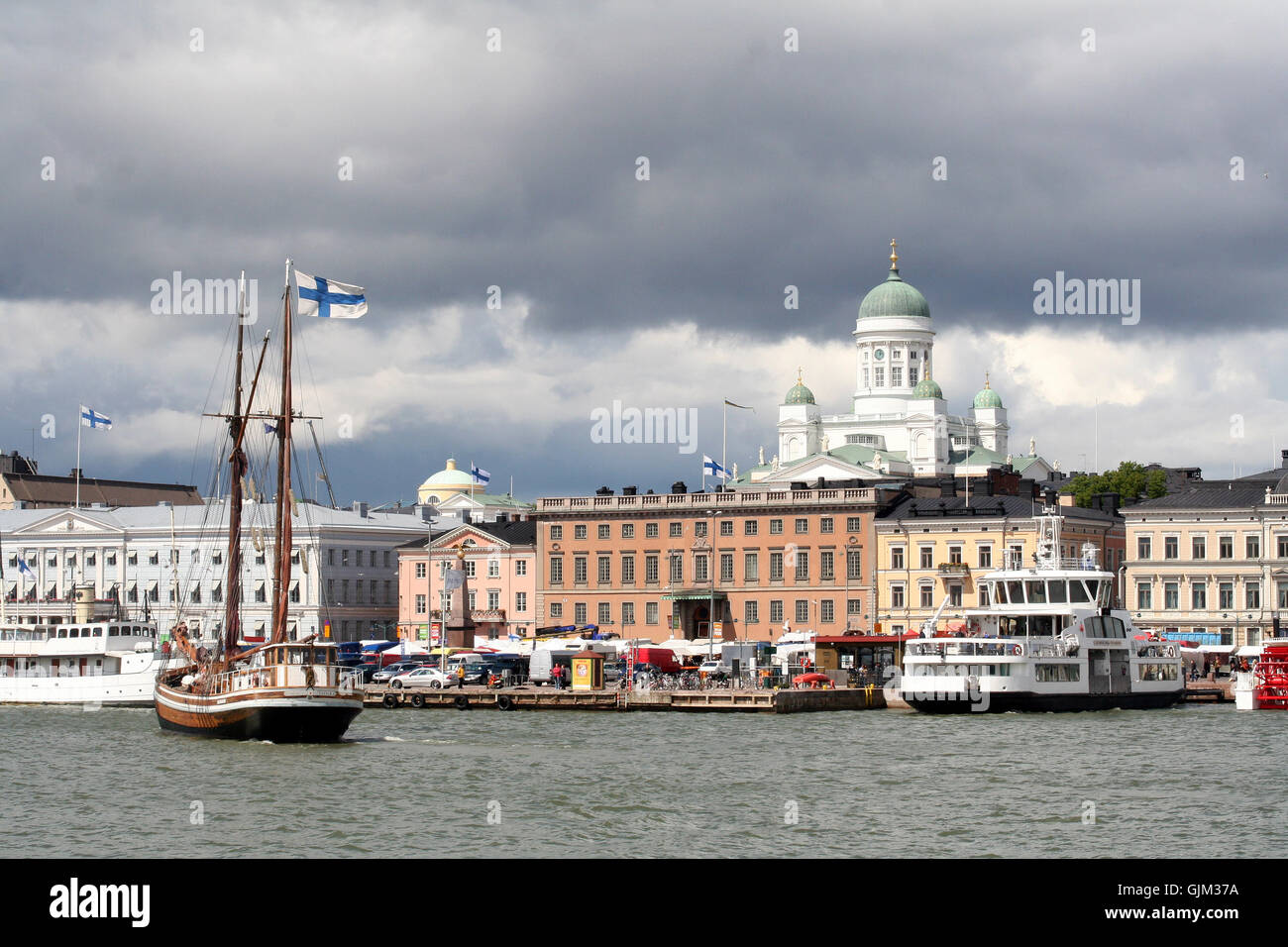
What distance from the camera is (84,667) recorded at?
91250mm

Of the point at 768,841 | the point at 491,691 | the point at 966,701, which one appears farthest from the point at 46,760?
the point at 966,701

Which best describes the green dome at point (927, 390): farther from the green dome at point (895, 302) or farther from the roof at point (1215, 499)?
the roof at point (1215, 499)

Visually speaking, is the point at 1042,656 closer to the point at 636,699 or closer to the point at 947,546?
the point at 636,699

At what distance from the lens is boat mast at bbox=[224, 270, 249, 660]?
72238mm

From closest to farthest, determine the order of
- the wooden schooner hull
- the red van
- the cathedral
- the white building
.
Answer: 1. the wooden schooner hull
2. the red van
3. the white building
4. the cathedral

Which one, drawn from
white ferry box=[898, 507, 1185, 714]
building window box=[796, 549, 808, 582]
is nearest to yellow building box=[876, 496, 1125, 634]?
building window box=[796, 549, 808, 582]

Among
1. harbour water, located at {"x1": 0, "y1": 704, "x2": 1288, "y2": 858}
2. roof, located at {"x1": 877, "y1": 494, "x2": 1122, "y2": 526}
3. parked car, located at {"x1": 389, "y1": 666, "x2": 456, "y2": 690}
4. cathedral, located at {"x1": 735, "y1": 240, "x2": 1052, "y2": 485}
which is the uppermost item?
cathedral, located at {"x1": 735, "y1": 240, "x2": 1052, "y2": 485}

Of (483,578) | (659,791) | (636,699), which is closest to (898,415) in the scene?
(483,578)

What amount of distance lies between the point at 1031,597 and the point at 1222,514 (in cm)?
3301

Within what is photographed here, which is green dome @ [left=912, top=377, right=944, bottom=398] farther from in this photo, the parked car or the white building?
the parked car

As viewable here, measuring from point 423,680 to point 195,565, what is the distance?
56.5 meters
